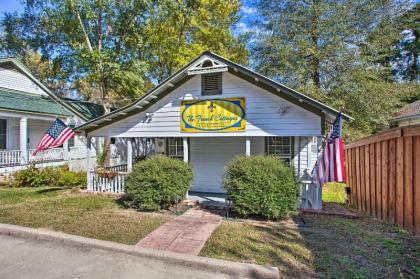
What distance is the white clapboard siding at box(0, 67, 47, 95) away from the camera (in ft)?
52.4

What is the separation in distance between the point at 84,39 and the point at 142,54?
4060mm

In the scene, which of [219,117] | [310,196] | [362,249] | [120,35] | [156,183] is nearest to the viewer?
[362,249]

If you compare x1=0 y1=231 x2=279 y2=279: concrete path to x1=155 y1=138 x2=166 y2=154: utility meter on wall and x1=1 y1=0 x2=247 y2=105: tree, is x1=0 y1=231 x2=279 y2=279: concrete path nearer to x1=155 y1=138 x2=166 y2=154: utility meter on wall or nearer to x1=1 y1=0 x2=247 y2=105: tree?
x1=155 y1=138 x2=166 y2=154: utility meter on wall

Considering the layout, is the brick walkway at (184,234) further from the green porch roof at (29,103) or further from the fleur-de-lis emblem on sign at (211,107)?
the green porch roof at (29,103)

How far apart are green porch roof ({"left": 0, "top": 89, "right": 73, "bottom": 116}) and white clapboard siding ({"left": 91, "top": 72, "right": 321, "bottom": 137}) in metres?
8.38

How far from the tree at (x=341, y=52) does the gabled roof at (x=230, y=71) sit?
8940 millimetres

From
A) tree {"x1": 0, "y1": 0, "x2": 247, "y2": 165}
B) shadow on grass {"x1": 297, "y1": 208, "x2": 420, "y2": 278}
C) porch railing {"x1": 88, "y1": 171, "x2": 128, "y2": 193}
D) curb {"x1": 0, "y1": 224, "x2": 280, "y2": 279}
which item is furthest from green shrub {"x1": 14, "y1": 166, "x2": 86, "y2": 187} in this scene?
shadow on grass {"x1": 297, "y1": 208, "x2": 420, "y2": 278}

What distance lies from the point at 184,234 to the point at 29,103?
16241 mm

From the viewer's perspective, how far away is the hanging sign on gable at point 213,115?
26.9 feet

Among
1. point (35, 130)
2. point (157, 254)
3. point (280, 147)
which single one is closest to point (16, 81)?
point (35, 130)

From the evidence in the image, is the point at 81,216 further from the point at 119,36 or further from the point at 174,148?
the point at 119,36

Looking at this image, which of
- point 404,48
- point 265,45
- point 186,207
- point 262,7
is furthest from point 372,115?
point 404,48

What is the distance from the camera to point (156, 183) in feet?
23.4

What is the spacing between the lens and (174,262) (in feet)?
13.5
